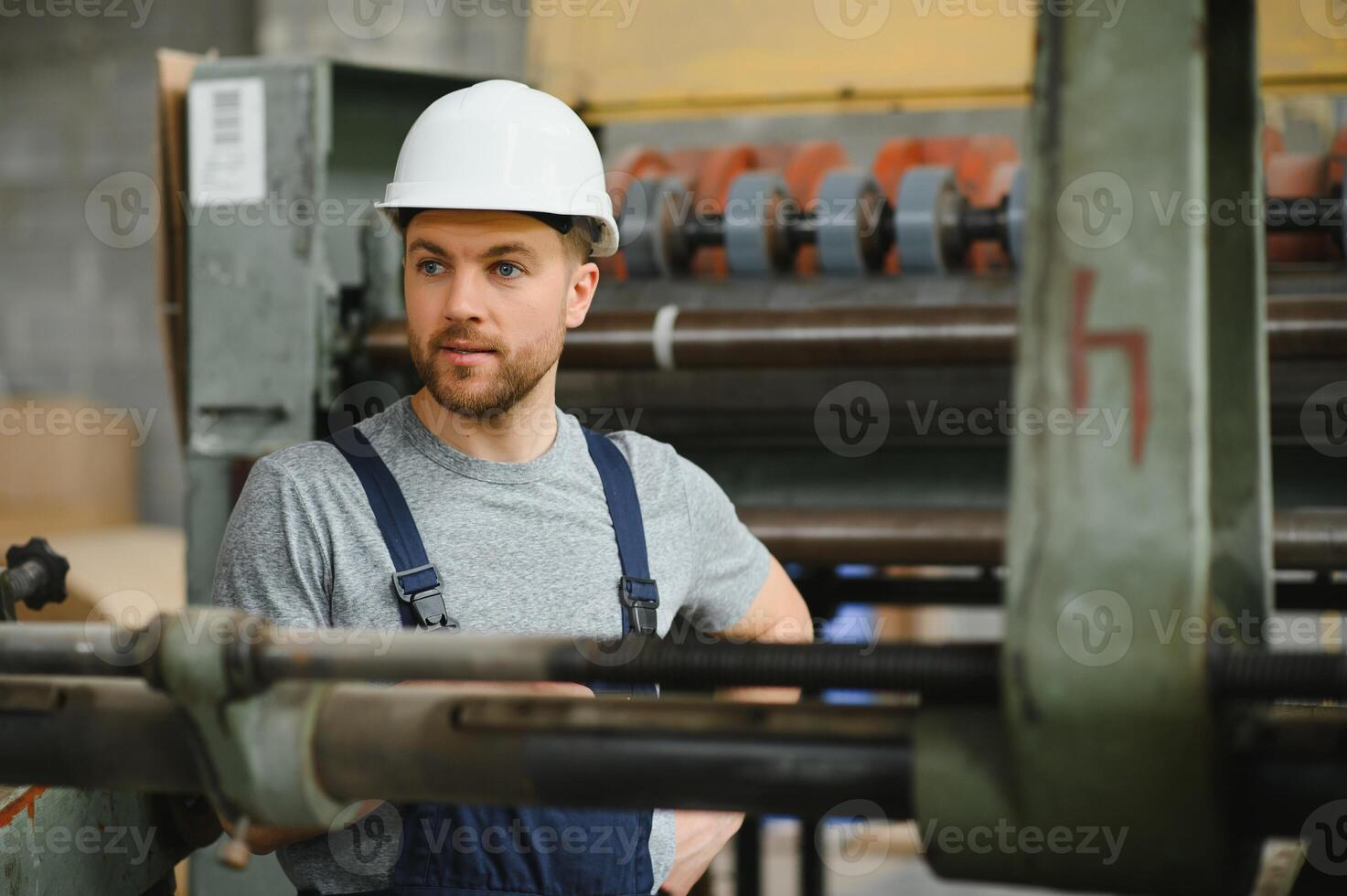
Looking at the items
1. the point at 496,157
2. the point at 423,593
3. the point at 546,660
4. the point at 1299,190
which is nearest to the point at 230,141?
the point at 496,157

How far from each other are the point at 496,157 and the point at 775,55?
1170 millimetres

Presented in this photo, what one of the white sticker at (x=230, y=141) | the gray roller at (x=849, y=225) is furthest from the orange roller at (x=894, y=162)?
the white sticker at (x=230, y=141)

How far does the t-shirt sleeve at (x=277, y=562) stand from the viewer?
1.15m

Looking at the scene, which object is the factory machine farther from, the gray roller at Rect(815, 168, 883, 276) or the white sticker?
the gray roller at Rect(815, 168, 883, 276)

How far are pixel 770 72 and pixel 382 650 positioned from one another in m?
1.80

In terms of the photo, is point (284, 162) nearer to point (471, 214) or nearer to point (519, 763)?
point (471, 214)

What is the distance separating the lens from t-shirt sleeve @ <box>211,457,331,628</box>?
1148mm

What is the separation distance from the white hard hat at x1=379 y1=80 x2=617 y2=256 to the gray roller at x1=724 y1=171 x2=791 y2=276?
2.15 ft

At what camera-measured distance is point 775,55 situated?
2.30 m

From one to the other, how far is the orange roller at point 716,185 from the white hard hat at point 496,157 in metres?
0.73

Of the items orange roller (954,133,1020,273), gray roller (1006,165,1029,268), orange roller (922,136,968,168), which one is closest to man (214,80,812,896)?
gray roller (1006,165,1029,268)


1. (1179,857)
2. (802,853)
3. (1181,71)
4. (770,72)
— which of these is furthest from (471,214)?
(802,853)

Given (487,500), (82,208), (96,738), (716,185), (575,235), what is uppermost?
(82,208)

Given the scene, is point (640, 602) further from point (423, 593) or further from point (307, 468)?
point (307, 468)
